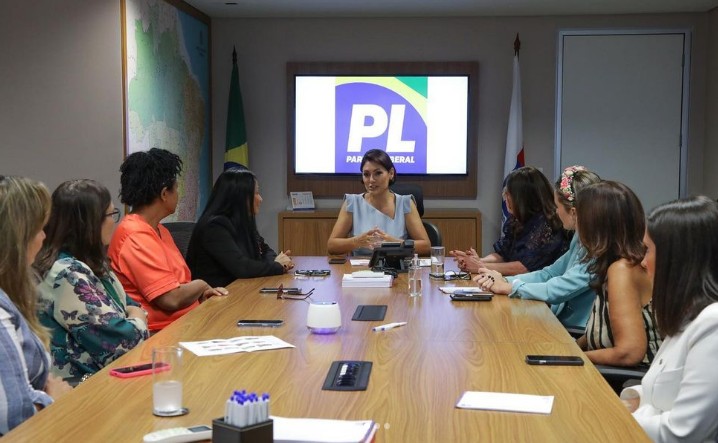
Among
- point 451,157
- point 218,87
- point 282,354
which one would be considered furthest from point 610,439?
point 218,87

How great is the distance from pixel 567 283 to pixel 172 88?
4398 millimetres

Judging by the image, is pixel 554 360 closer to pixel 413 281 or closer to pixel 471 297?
pixel 471 297

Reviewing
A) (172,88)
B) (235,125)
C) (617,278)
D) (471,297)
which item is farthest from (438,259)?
(235,125)

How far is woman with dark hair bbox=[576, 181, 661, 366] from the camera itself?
278cm

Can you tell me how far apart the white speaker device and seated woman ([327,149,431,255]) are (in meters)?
2.46

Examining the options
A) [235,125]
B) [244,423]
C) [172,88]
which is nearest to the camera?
[244,423]

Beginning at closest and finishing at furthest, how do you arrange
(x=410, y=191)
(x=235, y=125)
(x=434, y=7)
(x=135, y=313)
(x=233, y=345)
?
(x=233, y=345) < (x=135, y=313) < (x=410, y=191) < (x=434, y=7) < (x=235, y=125)

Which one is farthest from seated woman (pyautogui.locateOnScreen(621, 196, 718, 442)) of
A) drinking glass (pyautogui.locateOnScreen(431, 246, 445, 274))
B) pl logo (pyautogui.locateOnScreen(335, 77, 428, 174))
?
pl logo (pyautogui.locateOnScreen(335, 77, 428, 174))

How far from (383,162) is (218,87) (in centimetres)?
320

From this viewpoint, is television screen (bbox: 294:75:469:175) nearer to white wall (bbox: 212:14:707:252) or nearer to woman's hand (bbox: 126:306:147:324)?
white wall (bbox: 212:14:707:252)

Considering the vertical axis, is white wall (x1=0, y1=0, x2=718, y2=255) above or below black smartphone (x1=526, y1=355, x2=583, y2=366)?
above

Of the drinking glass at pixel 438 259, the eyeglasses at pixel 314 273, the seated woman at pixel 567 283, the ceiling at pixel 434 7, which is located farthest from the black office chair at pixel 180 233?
the ceiling at pixel 434 7

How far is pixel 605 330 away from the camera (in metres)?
→ 2.94

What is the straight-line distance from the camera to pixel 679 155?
780 centimetres
